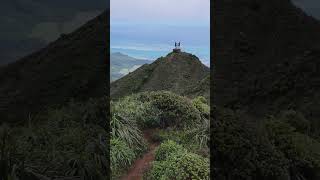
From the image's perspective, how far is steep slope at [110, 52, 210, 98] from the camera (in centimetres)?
4366

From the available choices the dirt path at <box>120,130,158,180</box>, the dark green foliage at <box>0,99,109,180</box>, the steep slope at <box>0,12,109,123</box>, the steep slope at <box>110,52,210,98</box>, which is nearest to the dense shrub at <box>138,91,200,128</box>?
the dirt path at <box>120,130,158,180</box>

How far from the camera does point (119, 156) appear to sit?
38.5ft

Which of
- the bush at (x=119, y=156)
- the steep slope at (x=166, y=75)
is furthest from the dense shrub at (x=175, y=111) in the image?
the steep slope at (x=166, y=75)

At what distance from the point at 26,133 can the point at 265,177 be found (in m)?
5.27

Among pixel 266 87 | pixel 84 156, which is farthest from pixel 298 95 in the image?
pixel 84 156

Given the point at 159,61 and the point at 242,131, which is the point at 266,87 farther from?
the point at 159,61

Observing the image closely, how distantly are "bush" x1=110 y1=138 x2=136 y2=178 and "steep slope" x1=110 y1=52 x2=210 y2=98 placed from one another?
98.5ft

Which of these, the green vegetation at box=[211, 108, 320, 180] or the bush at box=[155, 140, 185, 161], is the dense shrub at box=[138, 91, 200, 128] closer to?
the bush at box=[155, 140, 185, 161]

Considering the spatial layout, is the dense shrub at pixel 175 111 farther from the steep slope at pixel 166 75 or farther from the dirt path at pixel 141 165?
the steep slope at pixel 166 75

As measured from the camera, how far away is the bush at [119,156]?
1155 cm

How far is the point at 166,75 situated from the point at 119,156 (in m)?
33.6

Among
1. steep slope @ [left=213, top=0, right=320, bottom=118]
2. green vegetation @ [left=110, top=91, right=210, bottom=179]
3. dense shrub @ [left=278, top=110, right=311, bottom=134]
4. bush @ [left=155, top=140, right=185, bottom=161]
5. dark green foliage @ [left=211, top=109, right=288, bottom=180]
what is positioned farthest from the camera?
steep slope @ [left=213, top=0, right=320, bottom=118]

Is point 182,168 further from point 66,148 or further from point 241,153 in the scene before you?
point 66,148

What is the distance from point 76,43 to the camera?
18062 mm
